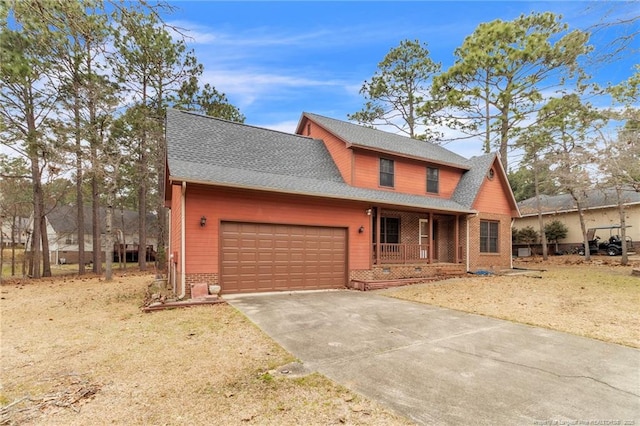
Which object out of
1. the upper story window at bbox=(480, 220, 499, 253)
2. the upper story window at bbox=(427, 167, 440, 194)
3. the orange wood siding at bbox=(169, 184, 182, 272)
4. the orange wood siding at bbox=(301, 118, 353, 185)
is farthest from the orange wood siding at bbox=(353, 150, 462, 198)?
the orange wood siding at bbox=(169, 184, 182, 272)

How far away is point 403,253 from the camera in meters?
15.0

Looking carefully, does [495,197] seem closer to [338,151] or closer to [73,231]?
[338,151]

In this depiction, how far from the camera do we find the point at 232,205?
10.2 metres

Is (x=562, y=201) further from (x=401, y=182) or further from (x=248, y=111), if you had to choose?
(x=248, y=111)

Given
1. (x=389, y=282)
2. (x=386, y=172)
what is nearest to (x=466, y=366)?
(x=389, y=282)

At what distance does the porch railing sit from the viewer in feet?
47.9

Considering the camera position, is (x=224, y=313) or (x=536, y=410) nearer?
(x=536, y=410)

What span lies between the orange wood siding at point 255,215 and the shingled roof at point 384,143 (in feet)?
12.0

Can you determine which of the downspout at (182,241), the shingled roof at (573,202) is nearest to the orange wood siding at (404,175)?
the downspout at (182,241)

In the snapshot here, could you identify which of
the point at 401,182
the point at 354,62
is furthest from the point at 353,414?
the point at 354,62

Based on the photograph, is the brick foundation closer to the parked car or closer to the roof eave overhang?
the roof eave overhang

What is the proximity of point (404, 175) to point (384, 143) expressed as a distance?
6.57 ft

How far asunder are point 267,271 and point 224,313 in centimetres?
317

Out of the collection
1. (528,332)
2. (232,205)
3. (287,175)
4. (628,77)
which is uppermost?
(628,77)
